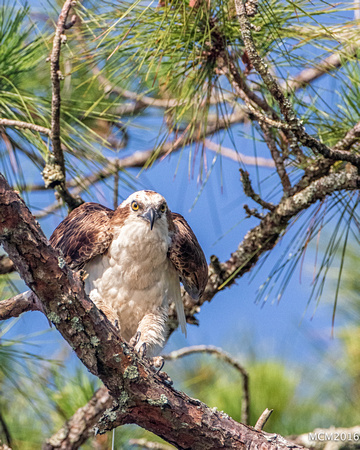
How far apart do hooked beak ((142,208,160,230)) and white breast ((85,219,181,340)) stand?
0.06 metres

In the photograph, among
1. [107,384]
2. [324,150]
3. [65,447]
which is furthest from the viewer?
[65,447]

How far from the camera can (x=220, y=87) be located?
4.29m

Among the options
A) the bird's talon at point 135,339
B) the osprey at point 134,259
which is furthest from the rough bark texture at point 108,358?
the osprey at point 134,259

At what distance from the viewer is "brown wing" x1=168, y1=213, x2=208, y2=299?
4.09m

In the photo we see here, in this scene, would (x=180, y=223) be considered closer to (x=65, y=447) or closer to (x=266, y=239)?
→ (x=266, y=239)

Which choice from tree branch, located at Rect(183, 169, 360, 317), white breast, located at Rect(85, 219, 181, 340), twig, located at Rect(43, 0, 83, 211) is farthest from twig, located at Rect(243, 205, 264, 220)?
twig, located at Rect(43, 0, 83, 211)

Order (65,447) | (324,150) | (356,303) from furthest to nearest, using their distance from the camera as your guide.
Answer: (356,303) < (65,447) < (324,150)

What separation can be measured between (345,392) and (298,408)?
47cm

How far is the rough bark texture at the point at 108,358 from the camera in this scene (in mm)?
2498

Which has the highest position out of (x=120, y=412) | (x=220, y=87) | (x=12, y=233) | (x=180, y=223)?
(x=220, y=87)

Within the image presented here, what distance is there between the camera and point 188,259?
4102 millimetres

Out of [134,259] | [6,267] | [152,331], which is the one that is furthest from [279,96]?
[6,267]

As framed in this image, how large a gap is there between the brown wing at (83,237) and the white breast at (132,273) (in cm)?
9

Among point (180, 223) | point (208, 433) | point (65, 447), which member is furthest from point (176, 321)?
point (208, 433)
